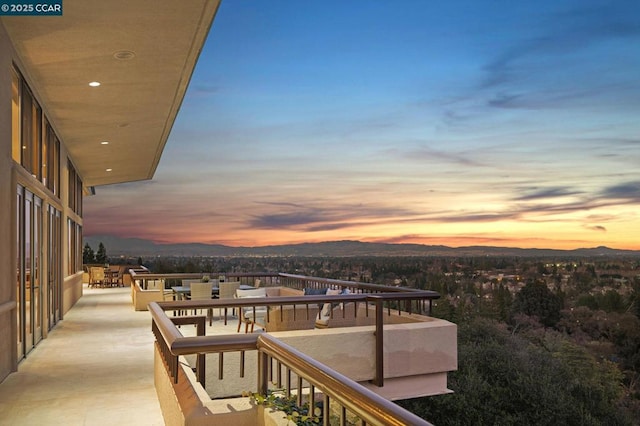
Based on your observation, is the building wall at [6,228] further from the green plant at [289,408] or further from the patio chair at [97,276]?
the patio chair at [97,276]

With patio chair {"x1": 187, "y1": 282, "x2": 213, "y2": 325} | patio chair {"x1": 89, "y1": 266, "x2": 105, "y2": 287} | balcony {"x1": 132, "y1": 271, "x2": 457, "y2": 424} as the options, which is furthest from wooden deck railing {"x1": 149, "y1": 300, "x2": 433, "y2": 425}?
patio chair {"x1": 89, "y1": 266, "x2": 105, "y2": 287}

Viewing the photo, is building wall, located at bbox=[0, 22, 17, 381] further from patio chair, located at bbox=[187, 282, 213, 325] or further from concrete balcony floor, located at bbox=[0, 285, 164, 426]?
patio chair, located at bbox=[187, 282, 213, 325]

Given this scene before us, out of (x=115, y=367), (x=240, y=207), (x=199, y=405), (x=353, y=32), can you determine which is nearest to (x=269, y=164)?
(x=240, y=207)

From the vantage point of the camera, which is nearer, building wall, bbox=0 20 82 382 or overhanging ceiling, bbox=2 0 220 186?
overhanging ceiling, bbox=2 0 220 186

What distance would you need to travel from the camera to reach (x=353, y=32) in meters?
22.9

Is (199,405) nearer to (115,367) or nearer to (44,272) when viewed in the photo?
(115,367)

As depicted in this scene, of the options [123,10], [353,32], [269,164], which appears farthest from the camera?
[269,164]

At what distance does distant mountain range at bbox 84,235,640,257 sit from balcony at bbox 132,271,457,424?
2189 centimetres

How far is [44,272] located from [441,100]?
25.6m

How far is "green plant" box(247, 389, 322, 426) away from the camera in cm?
315

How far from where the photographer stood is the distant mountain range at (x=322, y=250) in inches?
1255

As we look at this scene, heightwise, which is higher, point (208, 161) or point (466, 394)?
point (208, 161)

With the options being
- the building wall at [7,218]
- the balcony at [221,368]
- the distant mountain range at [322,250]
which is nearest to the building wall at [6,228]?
the building wall at [7,218]

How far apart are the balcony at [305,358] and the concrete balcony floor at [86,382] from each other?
1.30 ft
